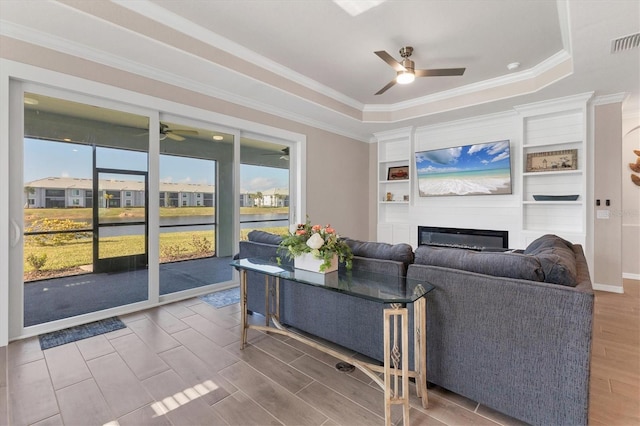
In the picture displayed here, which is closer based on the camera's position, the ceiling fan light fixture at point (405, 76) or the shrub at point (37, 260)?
the shrub at point (37, 260)

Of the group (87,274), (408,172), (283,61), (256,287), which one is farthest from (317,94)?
(87,274)

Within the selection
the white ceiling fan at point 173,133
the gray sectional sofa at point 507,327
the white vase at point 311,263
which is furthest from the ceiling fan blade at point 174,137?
the gray sectional sofa at point 507,327

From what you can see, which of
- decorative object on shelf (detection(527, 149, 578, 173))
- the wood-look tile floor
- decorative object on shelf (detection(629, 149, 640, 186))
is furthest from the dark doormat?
decorative object on shelf (detection(629, 149, 640, 186))

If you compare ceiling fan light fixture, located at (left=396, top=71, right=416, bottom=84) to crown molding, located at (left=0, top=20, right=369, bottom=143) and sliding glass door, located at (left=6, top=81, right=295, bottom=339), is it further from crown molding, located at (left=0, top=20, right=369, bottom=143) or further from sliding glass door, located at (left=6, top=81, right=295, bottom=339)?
sliding glass door, located at (left=6, top=81, right=295, bottom=339)

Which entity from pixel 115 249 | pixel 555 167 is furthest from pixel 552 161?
pixel 115 249

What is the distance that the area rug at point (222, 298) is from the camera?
3516mm

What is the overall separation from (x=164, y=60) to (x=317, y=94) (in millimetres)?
2084

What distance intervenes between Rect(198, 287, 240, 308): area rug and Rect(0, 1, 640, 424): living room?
9.9 inches

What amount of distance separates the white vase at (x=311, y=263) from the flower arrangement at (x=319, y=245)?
0.03 meters

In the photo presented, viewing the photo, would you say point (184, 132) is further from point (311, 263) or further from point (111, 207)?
point (311, 263)

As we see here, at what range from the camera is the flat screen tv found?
467 centimetres

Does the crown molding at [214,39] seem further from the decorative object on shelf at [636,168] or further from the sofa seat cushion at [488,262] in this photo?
the decorative object on shelf at [636,168]

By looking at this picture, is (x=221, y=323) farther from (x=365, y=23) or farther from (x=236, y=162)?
(x=365, y=23)

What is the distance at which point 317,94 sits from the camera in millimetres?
4355
